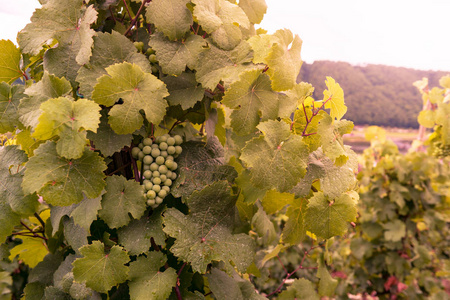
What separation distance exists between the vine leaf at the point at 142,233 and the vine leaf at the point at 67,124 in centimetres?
26

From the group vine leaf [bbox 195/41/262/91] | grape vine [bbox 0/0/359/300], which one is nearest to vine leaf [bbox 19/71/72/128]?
grape vine [bbox 0/0/359/300]

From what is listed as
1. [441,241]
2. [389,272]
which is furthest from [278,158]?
[441,241]

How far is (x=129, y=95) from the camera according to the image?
71 centimetres

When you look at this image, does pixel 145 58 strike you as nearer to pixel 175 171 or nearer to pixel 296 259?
pixel 175 171

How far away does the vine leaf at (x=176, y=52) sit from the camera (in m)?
0.77

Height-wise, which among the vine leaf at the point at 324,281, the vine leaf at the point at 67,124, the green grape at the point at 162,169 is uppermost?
the vine leaf at the point at 67,124

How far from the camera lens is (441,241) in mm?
3217

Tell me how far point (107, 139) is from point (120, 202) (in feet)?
0.51

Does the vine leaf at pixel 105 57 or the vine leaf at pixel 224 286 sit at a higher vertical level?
the vine leaf at pixel 105 57

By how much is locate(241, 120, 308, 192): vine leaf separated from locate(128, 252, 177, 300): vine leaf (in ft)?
1.05

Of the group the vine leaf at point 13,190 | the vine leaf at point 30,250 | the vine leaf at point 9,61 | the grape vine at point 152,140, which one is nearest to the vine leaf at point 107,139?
the grape vine at point 152,140

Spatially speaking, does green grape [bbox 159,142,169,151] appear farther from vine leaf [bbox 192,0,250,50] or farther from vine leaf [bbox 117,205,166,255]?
vine leaf [bbox 192,0,250,50]

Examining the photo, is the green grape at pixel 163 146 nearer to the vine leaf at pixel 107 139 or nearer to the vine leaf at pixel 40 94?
the vine leaf at pixel 107 139

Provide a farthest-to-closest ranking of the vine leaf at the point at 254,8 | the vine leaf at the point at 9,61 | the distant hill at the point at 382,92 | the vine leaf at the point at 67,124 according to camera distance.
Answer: the distant hill at the point at 382,92 < the vine leaf at the point at 254,8 < the vine leaf at the point at 9,61 < the vine leaf at the point at 67,124
